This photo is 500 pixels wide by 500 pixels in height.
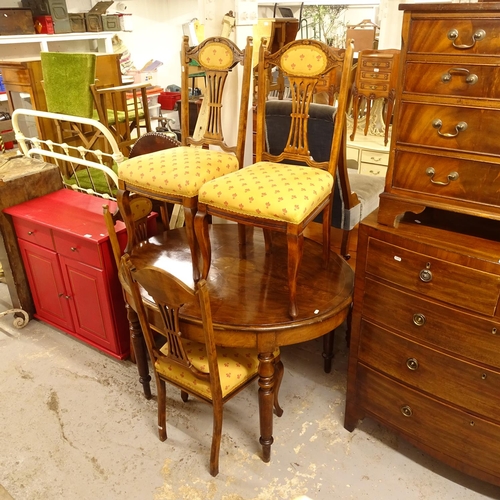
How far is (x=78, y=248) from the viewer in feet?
7.58

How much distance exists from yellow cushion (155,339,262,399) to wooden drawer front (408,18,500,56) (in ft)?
4.01

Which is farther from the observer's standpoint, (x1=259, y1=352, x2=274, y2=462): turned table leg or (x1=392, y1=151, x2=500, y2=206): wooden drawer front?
(x1=259, y1=352, x2=274, y2=462): turned table leg

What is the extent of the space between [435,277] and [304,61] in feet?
3.38

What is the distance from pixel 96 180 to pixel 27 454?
71.9 inches

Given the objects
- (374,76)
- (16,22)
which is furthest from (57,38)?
(374,76)

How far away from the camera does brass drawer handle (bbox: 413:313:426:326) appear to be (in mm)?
1589

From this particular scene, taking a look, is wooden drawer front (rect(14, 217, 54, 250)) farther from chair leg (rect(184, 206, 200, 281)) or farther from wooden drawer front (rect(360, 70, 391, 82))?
wooden drawer front (rect(360, 70, 391, 82))

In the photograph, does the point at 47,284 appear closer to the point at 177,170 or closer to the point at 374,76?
the point at 177,170

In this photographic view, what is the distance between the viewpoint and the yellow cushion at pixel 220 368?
176 centimetres

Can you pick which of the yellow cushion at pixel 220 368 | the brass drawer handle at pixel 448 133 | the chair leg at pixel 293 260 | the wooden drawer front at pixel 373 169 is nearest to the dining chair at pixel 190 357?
the yellow cushion at pixel 220 368

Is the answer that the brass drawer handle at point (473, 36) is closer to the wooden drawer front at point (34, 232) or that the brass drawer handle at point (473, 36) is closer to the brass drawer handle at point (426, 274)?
the brass drawer handle at point (426, 274)

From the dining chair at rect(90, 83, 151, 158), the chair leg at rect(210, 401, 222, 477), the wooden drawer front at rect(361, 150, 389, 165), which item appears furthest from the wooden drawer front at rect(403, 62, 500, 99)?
the wooden drawer front at rect(361, 150, 389, 165)

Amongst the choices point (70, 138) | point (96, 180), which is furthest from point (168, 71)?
point (96, 180)

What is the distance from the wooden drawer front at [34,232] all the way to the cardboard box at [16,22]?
3.57 metres
